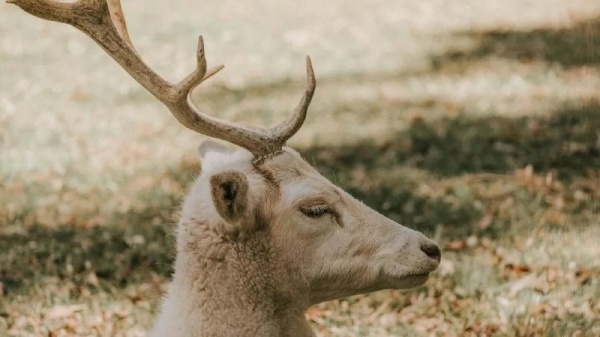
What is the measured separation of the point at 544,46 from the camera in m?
15.8

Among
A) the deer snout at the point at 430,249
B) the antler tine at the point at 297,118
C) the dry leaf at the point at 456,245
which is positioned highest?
the antler tine at the point at 297,118

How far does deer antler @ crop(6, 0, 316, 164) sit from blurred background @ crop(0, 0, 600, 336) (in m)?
2.11

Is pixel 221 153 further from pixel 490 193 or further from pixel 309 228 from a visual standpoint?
pixel 490 193

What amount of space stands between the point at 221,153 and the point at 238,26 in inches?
553

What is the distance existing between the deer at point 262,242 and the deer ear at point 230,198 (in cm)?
1

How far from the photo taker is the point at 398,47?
16750mm

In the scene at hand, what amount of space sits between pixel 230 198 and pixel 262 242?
31 cm

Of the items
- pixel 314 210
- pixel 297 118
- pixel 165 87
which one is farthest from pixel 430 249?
pixel 165 87

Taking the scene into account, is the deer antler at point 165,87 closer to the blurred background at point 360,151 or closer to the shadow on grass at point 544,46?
the blurred background at point 360,151

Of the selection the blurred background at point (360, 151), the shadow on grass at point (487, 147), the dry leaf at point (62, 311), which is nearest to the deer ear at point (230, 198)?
the blurred background at point (360, 151)

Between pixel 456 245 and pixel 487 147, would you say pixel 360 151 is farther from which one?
pixel 456 245

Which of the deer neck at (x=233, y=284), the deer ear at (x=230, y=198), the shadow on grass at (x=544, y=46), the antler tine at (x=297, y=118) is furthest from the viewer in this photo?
the shadow on grass at (x=544, y=46)

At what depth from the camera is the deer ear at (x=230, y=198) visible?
434cm

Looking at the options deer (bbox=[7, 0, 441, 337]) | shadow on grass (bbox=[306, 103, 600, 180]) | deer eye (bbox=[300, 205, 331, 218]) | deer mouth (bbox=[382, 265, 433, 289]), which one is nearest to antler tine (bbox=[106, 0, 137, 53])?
deer (bbox=[7, 0, 441, 337])
